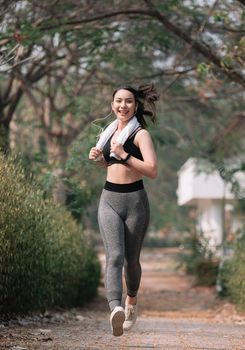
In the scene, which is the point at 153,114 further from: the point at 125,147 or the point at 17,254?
the point at 17,254

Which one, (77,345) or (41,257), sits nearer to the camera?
(77,345)

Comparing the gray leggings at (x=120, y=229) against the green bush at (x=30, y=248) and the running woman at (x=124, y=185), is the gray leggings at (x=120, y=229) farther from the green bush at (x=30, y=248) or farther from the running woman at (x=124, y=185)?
the green bush at (x=30, y=248)

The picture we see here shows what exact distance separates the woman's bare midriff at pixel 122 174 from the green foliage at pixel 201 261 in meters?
17.5

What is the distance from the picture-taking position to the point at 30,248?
10750mm

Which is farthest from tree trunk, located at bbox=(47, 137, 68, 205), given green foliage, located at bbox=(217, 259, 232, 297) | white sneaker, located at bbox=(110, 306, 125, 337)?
white sneaker, located at bbox=(110, 306, 125, 337)

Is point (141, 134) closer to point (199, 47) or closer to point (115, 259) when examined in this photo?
point (115, 259)

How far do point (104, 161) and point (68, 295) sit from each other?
717cm

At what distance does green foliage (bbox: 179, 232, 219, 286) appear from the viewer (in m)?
25.6

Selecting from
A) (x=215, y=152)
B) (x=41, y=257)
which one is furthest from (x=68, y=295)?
(x=215, y=152)

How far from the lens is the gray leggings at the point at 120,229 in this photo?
7766mm

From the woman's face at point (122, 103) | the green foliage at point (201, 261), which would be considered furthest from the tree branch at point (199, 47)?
the green foliage at point (201, 261)

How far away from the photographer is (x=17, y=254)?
10188 millimetres

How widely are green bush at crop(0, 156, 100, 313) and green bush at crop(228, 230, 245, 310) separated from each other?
256 cm

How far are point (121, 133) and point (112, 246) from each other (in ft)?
3.04
